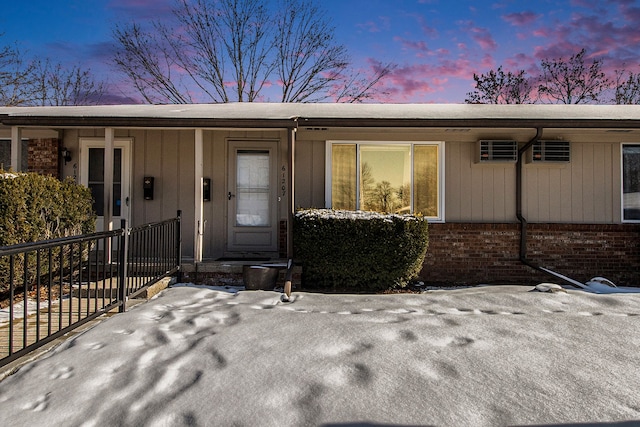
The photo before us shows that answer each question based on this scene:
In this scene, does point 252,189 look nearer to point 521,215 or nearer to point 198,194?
point 198,194

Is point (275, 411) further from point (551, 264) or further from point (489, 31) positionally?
point (489, 31)

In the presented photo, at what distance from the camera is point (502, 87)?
20.1 m

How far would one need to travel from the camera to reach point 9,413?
2242 millimetres

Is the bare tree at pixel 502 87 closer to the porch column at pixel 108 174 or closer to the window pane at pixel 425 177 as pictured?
the window pane at pixel 425 177

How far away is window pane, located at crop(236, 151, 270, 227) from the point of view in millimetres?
7602

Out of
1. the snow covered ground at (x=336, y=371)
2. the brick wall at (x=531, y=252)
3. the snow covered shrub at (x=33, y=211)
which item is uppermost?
the snow covered shrub at (x=33, y=211)

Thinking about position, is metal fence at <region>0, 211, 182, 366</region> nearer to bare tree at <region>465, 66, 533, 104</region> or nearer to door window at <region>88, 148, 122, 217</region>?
door window at <region>88, 148, 122, 217</region>

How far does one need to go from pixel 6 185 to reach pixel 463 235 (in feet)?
21.8

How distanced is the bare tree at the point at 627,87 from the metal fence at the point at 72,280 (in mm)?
22027

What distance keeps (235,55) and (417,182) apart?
14.2m

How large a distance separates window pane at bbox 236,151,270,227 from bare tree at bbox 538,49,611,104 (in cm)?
1820

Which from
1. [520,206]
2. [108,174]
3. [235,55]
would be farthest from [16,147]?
[235,55]

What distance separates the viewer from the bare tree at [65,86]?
61.4 ft

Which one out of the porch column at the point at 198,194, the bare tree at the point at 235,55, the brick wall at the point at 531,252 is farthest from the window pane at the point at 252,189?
the bare tree at the point at 235,55
